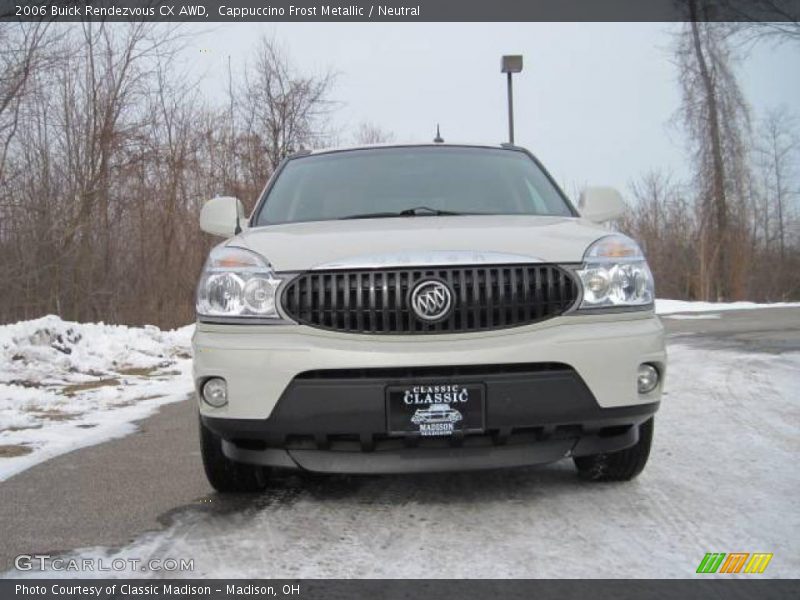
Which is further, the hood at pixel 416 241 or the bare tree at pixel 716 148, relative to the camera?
the bare tree at pixel 716 148

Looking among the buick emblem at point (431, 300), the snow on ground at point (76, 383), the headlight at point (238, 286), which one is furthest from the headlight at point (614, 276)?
the snow on ground at point (76, 383)

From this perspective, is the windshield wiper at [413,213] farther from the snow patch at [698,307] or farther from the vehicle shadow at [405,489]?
the snow patch at [698,307]

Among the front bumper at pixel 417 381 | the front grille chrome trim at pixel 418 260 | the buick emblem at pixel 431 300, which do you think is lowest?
the front bumper at pixel 417 381

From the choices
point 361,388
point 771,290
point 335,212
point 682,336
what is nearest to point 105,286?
point 682,336

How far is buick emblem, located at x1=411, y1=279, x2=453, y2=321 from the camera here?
281 cm

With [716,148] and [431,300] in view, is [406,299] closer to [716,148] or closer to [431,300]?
[431,300]

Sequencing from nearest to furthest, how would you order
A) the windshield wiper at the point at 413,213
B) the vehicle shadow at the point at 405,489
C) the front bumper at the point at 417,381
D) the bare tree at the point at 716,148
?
the front bumper at the point at 417,381 → the vehicle shadow at the point at 405,489 → the windshield wiper at the point at 413,213 → the bare tree at the point at 716,148

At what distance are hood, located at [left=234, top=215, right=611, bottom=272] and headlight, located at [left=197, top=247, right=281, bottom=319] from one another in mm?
59

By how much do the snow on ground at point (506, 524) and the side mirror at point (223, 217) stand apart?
1460 mm

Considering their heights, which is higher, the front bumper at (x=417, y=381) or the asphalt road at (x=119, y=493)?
the front bumper at (x=417, y=381)

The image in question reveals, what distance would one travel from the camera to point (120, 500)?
3.35m

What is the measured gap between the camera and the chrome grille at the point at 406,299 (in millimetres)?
2828
